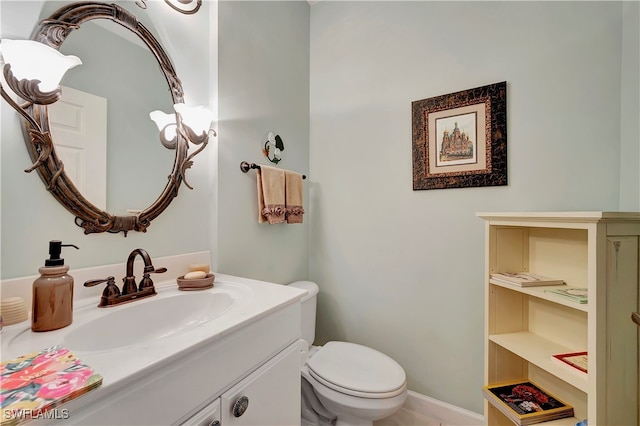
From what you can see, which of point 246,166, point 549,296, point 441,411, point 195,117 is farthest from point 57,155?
point 441,411

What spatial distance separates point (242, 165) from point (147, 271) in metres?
0.69

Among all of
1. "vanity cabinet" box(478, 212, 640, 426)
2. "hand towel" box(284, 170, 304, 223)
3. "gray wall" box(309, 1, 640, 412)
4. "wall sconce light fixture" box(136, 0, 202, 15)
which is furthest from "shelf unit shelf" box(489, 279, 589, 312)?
"wall sconce light fixture" box(136, 0, 202, 15)

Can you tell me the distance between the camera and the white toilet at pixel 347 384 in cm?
117

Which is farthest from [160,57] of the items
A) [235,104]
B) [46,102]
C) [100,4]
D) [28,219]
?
[28,219]

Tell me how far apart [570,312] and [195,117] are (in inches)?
70.5

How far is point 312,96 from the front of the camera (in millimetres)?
1994

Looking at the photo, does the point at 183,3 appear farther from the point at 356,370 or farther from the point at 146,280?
the point at 356,370

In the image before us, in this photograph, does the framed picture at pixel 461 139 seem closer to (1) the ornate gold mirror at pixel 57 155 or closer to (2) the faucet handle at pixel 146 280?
(1) the ornate gold mirror at pixel 57 155

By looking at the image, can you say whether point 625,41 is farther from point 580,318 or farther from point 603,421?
point 603,421

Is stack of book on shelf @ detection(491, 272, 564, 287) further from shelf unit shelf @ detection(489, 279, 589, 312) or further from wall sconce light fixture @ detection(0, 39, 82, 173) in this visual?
wall sconce light fixture @ detection(0, 39, 82, 173)

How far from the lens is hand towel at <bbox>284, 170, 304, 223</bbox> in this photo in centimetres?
163

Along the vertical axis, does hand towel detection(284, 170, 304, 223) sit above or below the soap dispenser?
above

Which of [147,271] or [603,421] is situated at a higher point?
[147,271]

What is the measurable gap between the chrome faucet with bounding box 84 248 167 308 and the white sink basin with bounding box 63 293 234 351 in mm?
31
